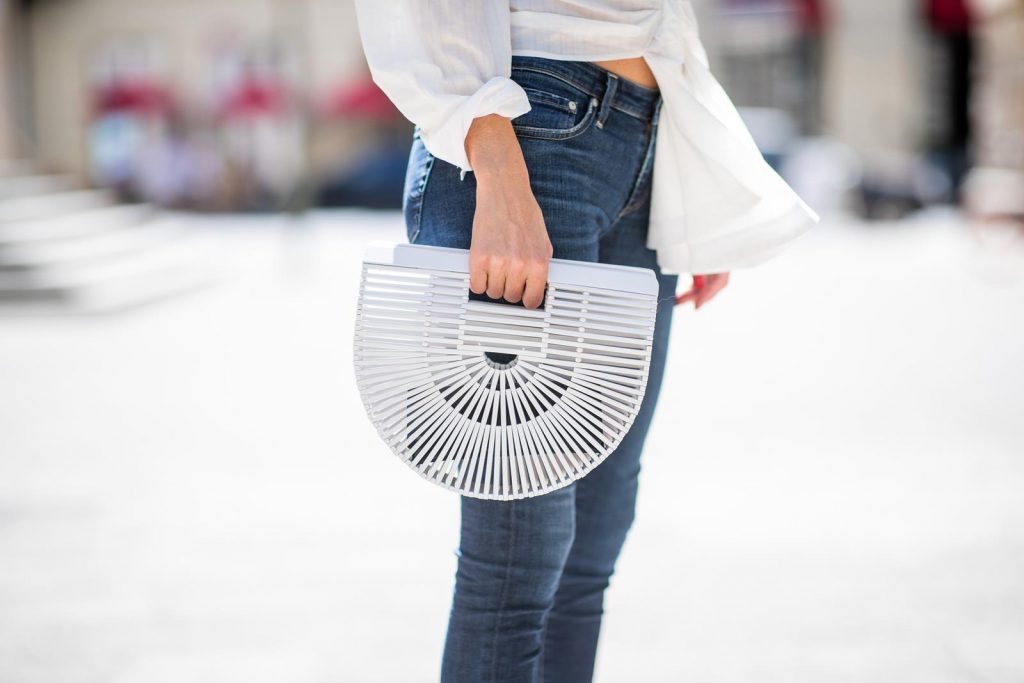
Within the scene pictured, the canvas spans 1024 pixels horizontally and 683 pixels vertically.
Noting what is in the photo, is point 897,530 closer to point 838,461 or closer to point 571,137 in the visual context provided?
point 838,461

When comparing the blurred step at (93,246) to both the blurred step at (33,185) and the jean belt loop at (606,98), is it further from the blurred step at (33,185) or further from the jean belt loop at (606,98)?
the jean belt loop at (606,98)

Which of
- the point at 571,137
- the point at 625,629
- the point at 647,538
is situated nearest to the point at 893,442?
the point at 647,538

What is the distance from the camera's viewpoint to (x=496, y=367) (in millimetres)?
1120

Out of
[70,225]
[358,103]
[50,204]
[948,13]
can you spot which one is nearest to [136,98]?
[358,103]

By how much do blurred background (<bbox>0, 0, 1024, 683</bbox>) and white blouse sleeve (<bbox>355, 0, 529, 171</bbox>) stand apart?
1.37 metres

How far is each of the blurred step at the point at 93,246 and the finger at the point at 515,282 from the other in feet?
25.6

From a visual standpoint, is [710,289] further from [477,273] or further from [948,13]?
[948,13]

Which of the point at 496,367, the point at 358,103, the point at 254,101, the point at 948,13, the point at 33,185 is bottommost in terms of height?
the point at 496,367

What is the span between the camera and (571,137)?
3.89ft

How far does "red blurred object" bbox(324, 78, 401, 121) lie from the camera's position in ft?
80.0

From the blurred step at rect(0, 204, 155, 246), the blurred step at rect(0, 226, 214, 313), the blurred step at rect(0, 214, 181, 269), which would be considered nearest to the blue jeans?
the blurred step at rect(0, 226, 214, 313)

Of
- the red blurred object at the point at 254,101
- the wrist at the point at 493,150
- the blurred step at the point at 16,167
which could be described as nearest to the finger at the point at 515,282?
the wrist at the point at 493,150

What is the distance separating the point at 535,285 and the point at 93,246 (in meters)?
8.86

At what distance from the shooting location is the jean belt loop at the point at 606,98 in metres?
1.21
